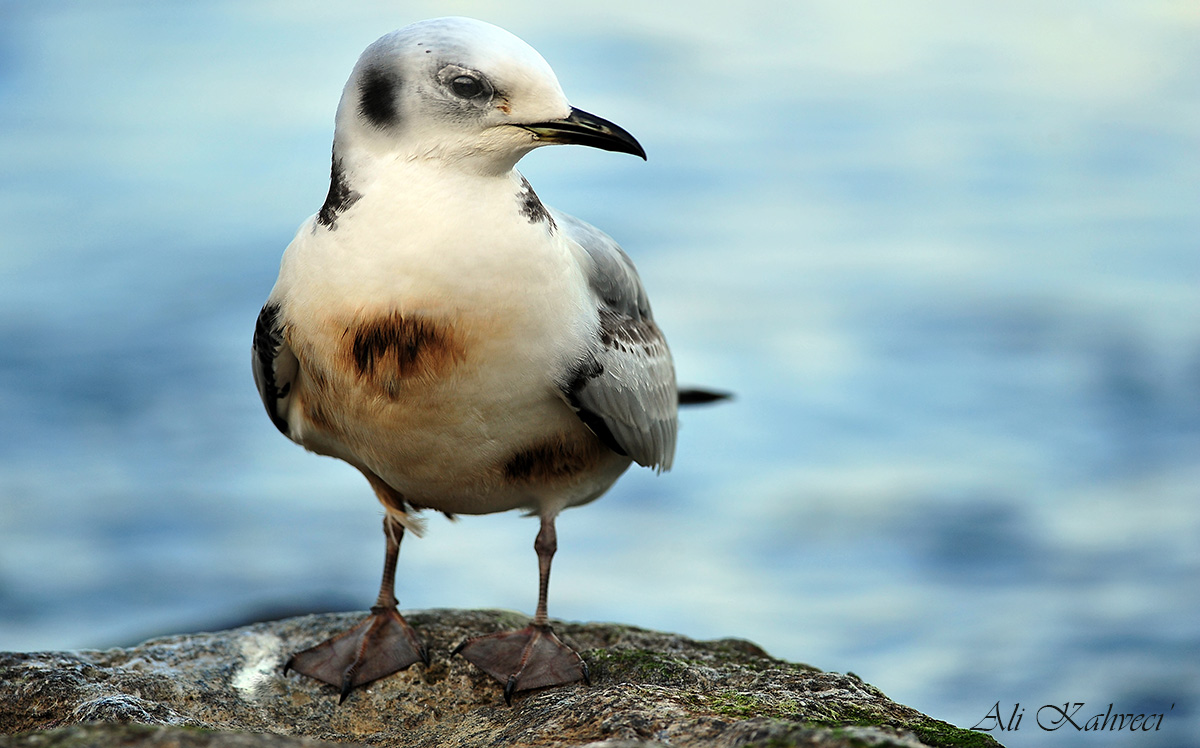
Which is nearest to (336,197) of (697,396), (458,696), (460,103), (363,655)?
(460,103)

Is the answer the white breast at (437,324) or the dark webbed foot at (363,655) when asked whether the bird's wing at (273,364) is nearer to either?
the white breast at (437,324)

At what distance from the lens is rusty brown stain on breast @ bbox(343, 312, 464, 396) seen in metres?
4.64

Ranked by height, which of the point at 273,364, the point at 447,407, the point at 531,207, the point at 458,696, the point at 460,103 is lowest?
the point at 458,696

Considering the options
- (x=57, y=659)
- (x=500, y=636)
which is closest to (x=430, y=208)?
(x=500, y=636)

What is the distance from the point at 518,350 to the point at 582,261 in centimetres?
76

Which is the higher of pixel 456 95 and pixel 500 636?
pixel 456 95

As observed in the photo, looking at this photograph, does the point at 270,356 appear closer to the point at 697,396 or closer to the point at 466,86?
the point at 466,86

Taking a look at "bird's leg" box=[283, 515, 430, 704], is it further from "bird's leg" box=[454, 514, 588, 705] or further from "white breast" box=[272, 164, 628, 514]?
"white breast" box=[272, 164, 628, 514]

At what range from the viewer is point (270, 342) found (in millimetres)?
5211

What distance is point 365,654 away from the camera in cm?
554

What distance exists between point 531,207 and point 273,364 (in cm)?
140

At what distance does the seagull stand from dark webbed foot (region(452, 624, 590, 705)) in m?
0.01

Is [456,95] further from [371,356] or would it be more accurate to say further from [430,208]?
[371,356]

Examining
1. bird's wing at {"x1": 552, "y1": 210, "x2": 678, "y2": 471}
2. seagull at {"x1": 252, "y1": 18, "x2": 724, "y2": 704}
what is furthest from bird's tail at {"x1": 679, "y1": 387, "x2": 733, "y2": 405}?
seagull at {"x1": 252, "y1": 18, "x2": 724, "y2": 704}
